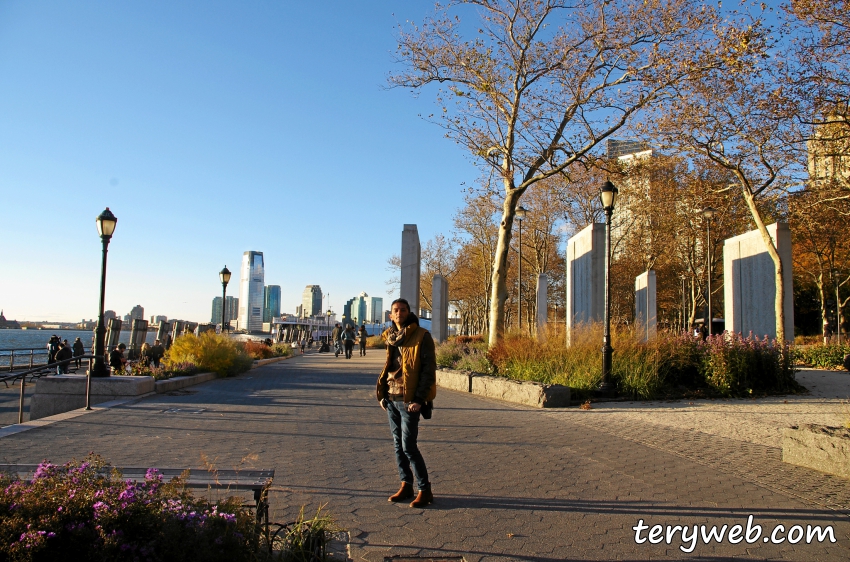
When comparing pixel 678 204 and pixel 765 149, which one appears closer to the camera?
pixel 765 149

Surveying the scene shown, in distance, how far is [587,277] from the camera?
18500mm

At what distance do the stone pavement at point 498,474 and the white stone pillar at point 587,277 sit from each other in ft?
26.9

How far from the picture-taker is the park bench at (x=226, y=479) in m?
3.82

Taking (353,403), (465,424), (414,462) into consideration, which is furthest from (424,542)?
(353,403)

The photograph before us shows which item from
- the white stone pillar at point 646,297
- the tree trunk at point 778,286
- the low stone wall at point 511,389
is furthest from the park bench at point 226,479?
the tree trunk at point 778,286

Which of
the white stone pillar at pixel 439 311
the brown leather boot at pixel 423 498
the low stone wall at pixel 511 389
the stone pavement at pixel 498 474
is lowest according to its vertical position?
the stone pavement at pixel 498 474

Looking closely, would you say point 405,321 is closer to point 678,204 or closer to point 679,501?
point 679,501

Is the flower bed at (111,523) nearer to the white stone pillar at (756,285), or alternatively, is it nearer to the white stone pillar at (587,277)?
the white stone pillar at (587,277)

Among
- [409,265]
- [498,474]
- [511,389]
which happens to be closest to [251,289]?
[409,265]

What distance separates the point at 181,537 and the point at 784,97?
65.2 feet

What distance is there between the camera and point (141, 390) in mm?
12562

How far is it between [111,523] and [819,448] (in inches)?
261

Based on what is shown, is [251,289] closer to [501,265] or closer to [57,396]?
[501,265]

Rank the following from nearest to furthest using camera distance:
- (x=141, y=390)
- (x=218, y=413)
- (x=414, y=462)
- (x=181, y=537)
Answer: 1. (x=181, y=537)
2. (x=414, y=462)
3. (x=218, y=413)
4. (x=141, y=390)
